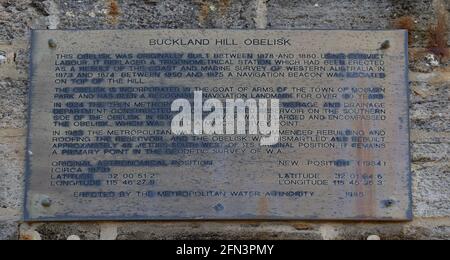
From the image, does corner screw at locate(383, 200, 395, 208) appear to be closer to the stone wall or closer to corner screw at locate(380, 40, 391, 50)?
the stone wall

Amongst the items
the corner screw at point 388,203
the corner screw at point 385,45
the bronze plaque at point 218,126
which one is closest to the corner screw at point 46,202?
the bronze plaque at point 218,126

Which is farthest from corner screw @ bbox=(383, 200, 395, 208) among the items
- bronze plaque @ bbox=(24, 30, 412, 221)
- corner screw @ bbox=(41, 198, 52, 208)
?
corner screw @ bbox=(41, 198, 52, 208)

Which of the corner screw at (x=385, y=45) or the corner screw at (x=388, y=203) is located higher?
the corner screw at (x=385, y=45)

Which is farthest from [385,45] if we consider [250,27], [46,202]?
[46,202]

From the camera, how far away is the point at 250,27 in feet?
10.2

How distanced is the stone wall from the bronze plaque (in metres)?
0.06

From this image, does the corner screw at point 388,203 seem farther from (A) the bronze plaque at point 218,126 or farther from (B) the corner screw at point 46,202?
(B) the corner screw at point 46,202

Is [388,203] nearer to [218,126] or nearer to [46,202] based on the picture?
[218,126]

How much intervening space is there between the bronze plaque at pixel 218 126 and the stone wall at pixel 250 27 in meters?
0.06

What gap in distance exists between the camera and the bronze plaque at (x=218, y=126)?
9.68 ft

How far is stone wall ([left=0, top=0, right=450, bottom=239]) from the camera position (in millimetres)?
2973

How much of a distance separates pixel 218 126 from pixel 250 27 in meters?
0.45

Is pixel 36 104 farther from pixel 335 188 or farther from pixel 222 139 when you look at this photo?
pixel 335 188

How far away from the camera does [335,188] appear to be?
2.96 meters
